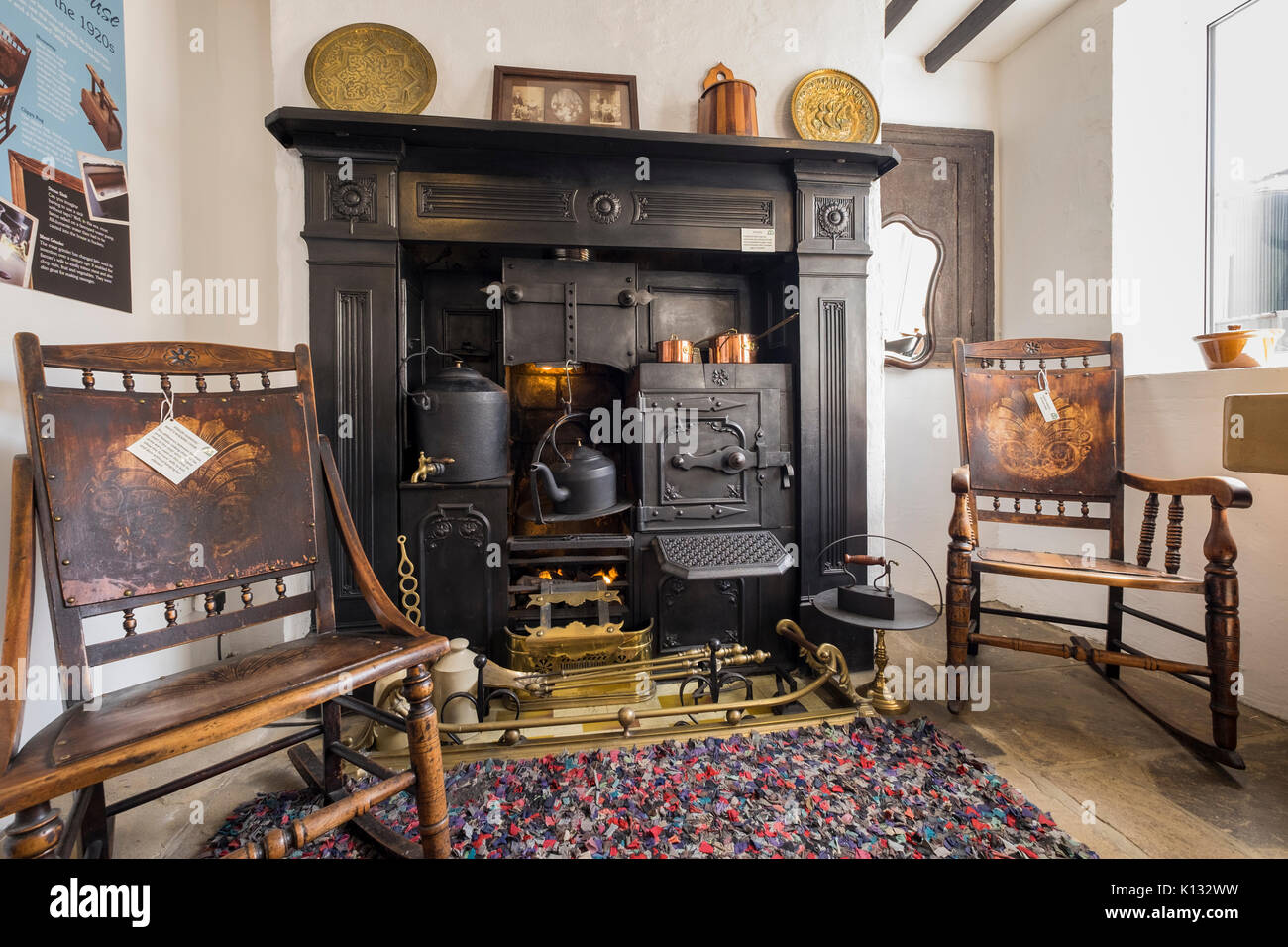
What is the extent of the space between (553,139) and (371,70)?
0.85 metres

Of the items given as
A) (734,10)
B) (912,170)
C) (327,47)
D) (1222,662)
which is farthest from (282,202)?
(1222,662)

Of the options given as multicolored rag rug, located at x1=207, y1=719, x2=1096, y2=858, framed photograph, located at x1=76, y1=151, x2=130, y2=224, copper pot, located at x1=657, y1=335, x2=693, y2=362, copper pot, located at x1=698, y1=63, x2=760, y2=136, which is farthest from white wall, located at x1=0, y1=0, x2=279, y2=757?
copper pot, located at x1=698, y1=63, x2=760, y2=136

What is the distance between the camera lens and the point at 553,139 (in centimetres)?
231

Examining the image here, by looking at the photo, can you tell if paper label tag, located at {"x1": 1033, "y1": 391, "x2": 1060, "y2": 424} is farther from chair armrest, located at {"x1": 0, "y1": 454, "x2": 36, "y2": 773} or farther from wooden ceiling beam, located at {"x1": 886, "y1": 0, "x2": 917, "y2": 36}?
chair armrest, located at {"x1": 0, "y1": 454, "x2": 36, "y2": 773}

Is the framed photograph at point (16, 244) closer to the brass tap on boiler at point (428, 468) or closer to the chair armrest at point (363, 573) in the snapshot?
the chair armrest at point (363, 573)

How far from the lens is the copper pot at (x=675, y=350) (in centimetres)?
259

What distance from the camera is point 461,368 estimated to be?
8.14 feet

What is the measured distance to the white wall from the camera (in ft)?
7.25

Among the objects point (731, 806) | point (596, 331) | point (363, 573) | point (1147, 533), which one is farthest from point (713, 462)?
point (1147, 533)

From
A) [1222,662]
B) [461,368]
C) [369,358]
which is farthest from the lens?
[461,368]

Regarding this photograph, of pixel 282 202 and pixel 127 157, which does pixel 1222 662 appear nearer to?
pixel 282 202

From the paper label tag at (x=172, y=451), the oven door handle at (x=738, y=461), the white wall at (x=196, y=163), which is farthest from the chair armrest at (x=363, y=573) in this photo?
the oven door handle at (x=738, y=461)

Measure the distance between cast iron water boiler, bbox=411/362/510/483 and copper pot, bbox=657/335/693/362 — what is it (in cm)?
74
